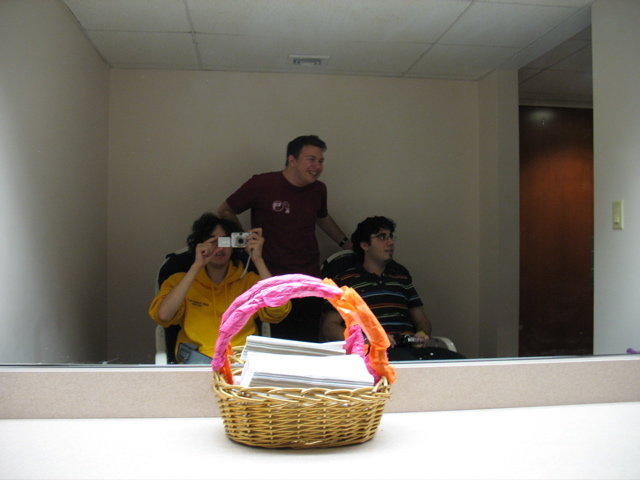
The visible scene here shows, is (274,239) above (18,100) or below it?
below

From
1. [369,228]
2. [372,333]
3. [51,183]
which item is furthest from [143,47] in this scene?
[372,333]

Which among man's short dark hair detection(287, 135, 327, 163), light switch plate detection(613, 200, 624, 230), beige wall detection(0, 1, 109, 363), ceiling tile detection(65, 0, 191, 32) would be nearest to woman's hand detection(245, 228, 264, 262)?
man's short dark hair detection(287, 135, 327, 163)

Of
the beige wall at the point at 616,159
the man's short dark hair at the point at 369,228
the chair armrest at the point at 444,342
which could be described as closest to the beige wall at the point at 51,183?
the man's short dark hair at the point at 369,228

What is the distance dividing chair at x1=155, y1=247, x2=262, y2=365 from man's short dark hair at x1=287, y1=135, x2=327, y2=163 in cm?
34

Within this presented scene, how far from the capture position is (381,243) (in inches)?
60.4

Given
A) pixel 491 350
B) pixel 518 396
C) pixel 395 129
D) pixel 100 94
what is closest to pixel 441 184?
pixel 395 129

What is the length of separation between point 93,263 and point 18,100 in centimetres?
49

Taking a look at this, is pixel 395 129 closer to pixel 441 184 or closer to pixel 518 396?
pixel 441 184

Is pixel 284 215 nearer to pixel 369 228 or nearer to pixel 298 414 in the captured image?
pixel 369 228

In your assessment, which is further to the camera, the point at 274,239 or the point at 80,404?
the point at 274,239

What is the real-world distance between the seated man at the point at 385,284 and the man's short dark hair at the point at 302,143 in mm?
271

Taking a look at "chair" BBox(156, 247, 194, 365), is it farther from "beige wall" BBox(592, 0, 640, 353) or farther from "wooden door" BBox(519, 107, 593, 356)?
"beige wall" BBox(592, 0, 640, 353)

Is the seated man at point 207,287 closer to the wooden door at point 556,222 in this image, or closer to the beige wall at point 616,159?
the wooden door at point 556,222

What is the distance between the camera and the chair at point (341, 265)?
4.79 ft
